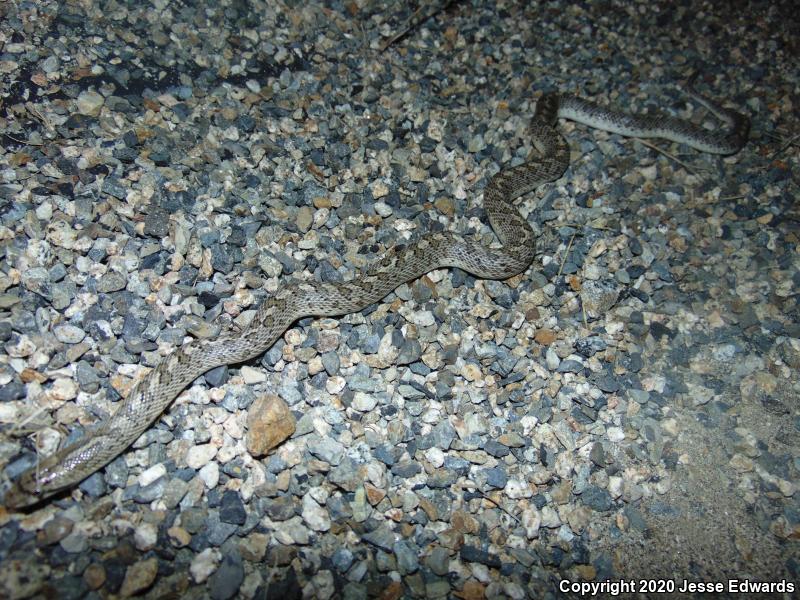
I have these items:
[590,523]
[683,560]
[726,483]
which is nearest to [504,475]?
[590,523]

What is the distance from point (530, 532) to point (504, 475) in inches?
20.6

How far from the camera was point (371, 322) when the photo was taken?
6.11m

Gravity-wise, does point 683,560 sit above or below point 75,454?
above

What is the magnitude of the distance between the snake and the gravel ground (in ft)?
0.56

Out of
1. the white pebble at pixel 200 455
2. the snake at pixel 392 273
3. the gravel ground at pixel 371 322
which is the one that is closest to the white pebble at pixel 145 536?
the gravel ground at pixel 371 322

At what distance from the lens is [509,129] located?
798cm

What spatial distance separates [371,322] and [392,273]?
A: 601mm

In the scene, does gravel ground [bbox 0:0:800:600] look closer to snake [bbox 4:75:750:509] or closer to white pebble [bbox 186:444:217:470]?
white pebble [bbox 186:444:217:470]

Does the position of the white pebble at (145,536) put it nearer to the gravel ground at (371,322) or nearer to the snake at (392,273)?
the gravel ground at (371,322)

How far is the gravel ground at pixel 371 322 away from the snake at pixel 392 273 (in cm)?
17

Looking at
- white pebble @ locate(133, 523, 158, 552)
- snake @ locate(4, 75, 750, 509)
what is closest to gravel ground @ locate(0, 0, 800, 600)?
white pebble @ locate(133, 523, 158, 552)

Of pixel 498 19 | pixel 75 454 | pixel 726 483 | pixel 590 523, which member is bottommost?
pixel 75 454

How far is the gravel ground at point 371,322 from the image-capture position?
4715mm

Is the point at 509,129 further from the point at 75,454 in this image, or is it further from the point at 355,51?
the point at 75,454
